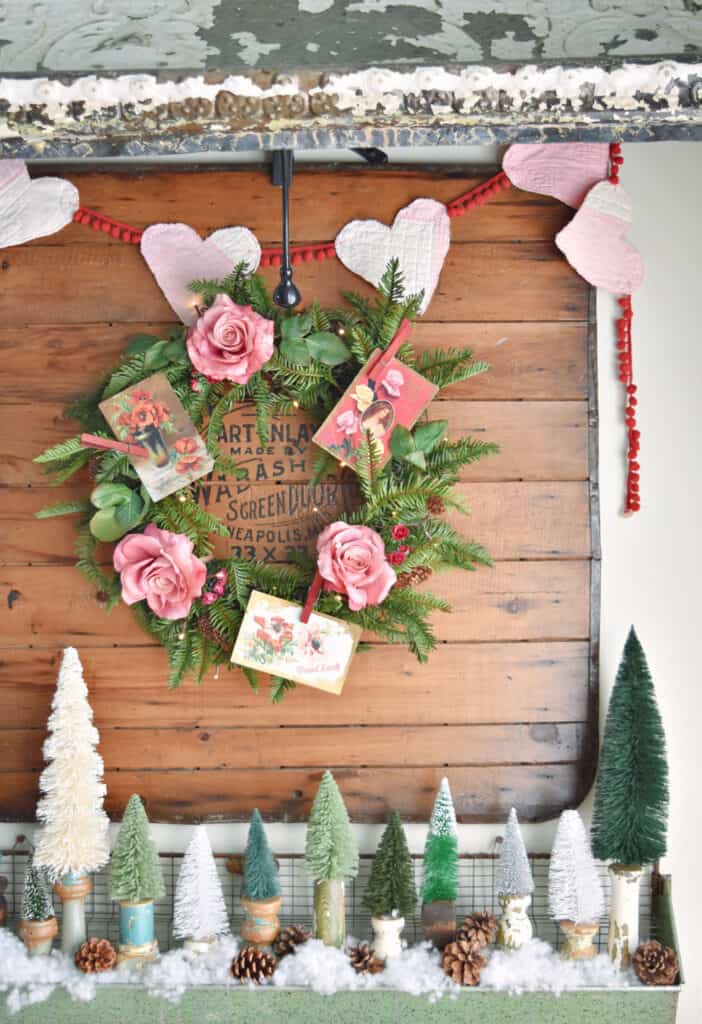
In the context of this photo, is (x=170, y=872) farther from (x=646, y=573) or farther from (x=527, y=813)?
(x=646, y=573)

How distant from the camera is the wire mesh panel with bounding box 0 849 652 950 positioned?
1.91 meters

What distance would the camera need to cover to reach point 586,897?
1.78 metres

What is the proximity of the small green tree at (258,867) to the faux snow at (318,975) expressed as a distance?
11cm

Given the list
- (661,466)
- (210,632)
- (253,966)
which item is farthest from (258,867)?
(661,466)

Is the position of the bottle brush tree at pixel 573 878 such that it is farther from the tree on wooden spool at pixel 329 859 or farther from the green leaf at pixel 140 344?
the green leaf at pixel 140 344

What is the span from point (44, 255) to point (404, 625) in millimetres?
936

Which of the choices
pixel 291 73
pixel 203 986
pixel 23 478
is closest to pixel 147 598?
pixel 23 478

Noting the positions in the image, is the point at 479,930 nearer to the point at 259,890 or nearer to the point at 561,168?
the point at 259,890

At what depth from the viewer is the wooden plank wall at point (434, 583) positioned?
1.92 m

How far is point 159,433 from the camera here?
72.5 inches

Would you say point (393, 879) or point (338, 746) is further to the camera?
point (338, 746)

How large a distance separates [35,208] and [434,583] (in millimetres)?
989

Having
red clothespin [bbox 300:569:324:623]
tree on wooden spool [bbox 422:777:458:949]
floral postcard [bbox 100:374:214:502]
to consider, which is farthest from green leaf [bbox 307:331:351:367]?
tree on wooden spool [bbox 422:777:458:949]

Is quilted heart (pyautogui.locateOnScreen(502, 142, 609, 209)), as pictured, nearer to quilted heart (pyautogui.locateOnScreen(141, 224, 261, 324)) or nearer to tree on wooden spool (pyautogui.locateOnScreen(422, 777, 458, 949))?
quilted heart (pyautogui.locateOnScreen(141, 224, 261, 324))
